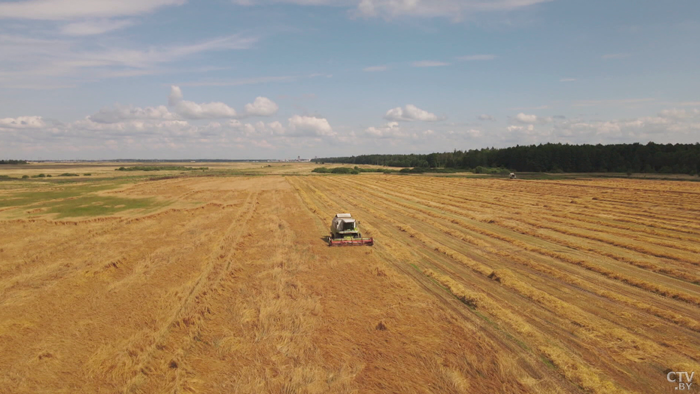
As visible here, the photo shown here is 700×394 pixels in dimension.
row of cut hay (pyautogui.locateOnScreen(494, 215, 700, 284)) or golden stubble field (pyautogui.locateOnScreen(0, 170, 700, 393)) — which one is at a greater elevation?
row of cut hay (pyautogui.locateOnScreen(494, 215, 700, 284))

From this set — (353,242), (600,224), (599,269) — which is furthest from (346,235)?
(600,224)

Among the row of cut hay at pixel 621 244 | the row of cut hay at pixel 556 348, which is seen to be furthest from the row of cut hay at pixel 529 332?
the row of cut hay at pixel 621 244

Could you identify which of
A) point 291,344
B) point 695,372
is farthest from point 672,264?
point 291,344

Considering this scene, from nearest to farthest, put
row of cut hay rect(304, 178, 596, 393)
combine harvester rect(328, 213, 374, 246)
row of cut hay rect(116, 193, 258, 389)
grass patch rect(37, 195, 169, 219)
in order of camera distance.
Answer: row of cut hay rect(304, 178, 596, 393), row of cut hay rect(116, 193, 258, 389), combine harvester rect(328, 213, 374, 246), grass patch rect(37, 195, 169, 219)

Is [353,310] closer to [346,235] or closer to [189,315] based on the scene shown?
[189,315]

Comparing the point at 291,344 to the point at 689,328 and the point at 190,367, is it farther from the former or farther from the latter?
the point at 689,328

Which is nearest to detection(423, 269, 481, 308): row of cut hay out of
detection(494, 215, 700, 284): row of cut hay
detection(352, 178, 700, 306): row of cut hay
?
detection(352, 178, 700, 306): row of cut hay

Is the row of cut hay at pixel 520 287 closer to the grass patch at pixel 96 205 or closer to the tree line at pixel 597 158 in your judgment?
the grass patch at pixel 96 205

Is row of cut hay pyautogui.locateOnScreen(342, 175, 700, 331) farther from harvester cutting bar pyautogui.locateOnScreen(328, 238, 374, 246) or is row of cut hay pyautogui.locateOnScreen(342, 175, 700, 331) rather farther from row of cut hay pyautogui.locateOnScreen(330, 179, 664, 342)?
harvester cutting bar pyautogui.locateOnScreen(328, 238, 374, 246)
